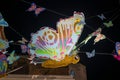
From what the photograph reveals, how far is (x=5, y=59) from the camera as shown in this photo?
14.7 ft

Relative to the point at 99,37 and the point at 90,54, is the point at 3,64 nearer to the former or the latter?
the point at 90,54

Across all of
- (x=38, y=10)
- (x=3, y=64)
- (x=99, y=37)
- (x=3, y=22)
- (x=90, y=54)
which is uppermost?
(x=38, y=10)

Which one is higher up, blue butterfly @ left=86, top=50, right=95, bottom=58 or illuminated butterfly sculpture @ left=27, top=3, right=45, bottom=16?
illuminated butterfly sculpture @ left=27, top=3, right=45, bottom=16

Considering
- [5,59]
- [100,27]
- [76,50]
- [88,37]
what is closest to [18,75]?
[5,59]

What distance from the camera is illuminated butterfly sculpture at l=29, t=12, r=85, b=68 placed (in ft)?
15.2

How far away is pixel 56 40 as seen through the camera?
4656 mm

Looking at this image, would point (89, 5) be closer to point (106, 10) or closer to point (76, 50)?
point (106, 10)

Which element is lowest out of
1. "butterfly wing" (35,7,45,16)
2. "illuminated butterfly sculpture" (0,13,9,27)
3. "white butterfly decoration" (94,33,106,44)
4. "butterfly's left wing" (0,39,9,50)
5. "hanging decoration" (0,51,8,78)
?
"hanging decoration" (0,51,8,78)

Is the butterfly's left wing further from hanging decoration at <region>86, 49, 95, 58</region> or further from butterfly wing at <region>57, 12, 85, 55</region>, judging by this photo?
hanging decoration at <region>86, 49, 95, 58</region>

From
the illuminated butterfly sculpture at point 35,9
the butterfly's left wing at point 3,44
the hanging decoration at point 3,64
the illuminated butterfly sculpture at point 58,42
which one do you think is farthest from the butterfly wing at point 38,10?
the hanging decoration at point 3,64

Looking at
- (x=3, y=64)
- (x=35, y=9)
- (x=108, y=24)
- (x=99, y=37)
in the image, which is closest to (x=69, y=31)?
(x=99, y=37)

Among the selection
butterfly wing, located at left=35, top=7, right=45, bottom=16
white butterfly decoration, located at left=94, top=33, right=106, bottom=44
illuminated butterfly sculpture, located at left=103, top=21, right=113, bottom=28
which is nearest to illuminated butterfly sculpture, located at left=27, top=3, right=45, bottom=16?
butterfly wing, located at left=35, top=7, right=45, bottom=16

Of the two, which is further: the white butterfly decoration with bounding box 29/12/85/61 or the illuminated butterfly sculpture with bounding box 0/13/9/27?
the white butterfly decoration with bounding box 29/12/85/61

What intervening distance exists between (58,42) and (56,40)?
5 centimetres
